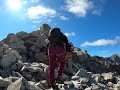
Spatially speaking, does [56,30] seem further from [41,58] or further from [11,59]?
[41,58]

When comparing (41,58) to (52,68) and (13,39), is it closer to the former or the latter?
(13,39)

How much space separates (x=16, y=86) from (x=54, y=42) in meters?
4.48

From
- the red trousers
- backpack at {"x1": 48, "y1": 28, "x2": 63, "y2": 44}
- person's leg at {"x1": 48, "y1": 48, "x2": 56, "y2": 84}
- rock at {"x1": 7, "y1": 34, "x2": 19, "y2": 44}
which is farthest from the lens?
rock at {"x1": 7, "y1": 34, "x2": 19, "y2": 44}

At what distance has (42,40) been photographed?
87.8ft

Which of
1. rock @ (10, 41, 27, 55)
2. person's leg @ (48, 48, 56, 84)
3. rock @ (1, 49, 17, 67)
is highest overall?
rock @ (10, 41, 27, 55)

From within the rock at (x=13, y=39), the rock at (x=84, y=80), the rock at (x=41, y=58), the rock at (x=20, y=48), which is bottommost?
the rock at (x=84, y=80)

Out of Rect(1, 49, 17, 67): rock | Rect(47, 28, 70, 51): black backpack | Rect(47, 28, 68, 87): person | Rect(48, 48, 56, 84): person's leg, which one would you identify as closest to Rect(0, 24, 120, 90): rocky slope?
Rect(1, 49, 17, 67): rock

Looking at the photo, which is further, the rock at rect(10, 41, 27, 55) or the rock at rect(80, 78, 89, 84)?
the rock at rect(10, 41, 27, 55)

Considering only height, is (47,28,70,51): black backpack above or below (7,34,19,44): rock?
below

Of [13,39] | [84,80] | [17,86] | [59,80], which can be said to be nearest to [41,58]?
[13,39]

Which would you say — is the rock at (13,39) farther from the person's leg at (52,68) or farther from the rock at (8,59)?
the person's leg at (52,68)

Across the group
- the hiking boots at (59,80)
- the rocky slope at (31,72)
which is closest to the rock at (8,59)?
the rocky slope at (31,72)

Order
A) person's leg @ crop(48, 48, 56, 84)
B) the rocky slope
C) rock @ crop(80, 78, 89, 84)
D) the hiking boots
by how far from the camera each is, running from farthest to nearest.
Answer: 1. rock @ crop(80, 78, 89, 84)
2. the hiking boots
3. person's leg @ crop(48, 48, 56, 84)
4. the rocky slope

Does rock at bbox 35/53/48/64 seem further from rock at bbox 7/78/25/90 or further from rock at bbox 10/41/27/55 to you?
rock at bbox 7/78/25/90
